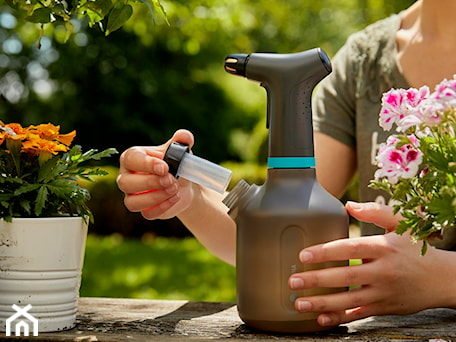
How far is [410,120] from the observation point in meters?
0.84

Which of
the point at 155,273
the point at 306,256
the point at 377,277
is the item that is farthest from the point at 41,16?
the point at 155,273

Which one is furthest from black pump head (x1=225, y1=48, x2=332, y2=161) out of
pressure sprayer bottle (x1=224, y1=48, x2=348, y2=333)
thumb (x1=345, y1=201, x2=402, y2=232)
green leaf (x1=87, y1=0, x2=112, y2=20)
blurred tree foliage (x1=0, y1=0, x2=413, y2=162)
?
blurred tree foliage (x1=0, y1=0, x2=413, y2=162)

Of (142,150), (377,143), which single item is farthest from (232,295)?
(142,150)

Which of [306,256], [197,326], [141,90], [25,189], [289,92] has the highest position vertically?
[141,90]

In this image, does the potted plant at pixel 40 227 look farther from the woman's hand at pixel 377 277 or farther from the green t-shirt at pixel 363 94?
the green t-shirt at pixel 363 94

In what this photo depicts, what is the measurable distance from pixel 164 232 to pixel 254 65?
→ 21.5ft

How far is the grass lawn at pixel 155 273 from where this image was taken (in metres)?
4.34

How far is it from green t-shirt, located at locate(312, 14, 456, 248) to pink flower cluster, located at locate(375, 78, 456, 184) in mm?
851

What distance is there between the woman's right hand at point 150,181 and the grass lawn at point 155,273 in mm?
2952

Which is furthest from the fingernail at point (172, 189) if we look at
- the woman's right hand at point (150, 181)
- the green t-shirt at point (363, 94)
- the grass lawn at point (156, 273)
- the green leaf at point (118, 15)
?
the grass lawn at point (156, 273)

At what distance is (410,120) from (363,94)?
3.26ft

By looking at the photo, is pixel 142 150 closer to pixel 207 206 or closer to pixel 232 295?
pixel 207 206

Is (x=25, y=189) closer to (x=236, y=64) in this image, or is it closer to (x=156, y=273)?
(x=236, y=64)

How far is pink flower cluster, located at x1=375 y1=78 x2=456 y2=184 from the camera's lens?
80 centimetres
